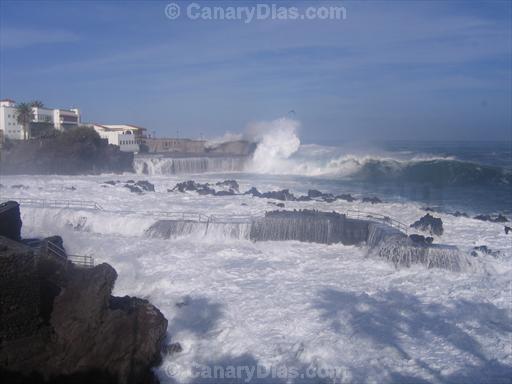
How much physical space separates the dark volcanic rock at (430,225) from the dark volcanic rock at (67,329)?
1068 cm

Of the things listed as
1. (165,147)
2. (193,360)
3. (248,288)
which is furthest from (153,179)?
(193,360)

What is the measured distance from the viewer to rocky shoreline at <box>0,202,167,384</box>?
8727 mm

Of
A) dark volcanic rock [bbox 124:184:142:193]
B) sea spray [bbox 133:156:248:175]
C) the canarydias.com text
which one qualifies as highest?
sea spray [bbox 133:156:248:175]

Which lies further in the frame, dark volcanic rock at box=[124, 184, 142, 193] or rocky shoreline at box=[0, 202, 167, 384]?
dark volcanic rock at box=[124, 184, 142, 193]

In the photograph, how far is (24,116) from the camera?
46906 mm

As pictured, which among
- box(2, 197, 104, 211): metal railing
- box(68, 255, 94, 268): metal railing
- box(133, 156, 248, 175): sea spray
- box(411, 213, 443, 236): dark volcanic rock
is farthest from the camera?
box(133, 156, 248, 175): sea spray

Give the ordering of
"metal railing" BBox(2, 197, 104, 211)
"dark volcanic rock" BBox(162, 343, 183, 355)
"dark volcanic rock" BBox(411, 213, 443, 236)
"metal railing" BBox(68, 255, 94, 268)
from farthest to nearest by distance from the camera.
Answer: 1. "metal railing" BBox(2, 197, 104, 211)
2. "dark volcanic rock" BBox(411, 213, 443, 236)
3. "metal railing" BBox(68, 255, 94, 268)
4. "dark volcanic rock" BBox(162, 343, 183, 355)

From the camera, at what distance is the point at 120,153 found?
43.1 metres

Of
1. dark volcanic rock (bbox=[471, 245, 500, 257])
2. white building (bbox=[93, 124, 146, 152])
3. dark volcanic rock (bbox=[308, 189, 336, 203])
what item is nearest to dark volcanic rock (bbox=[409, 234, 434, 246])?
dark volcanic rock (bbox=[471, 245, 500, 257])

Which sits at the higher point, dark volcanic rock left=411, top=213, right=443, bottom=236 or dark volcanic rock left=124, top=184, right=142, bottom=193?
dark volcanic rock left=124, top=184, right=142, bottom=193

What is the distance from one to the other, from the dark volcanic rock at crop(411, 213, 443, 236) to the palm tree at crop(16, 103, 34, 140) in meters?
40.3

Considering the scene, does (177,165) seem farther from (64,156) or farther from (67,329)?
(67,329)

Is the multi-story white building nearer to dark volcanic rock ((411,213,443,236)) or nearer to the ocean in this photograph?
the ocean

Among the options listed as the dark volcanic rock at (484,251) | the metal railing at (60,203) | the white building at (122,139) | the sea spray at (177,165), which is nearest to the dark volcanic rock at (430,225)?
the dark volcanic rock at (484,251)
